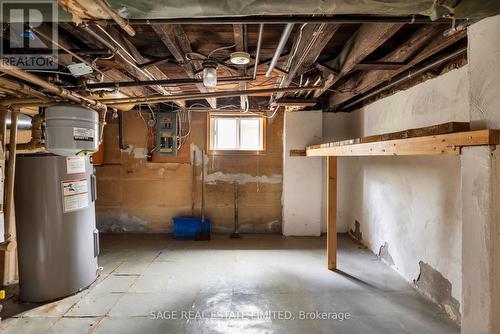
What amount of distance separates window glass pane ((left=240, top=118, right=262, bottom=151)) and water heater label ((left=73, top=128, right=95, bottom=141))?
2656 mm

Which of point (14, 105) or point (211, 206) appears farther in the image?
point (211, 206)

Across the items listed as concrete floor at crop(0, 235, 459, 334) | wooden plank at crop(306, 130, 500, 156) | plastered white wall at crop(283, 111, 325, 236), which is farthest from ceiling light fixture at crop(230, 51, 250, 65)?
plastered white wall at crop(283, 111, 325, 236)

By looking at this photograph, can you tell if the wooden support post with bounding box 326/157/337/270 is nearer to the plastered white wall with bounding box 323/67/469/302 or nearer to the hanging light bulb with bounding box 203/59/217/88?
the plastered white wall with bounding box 323/67/469/302

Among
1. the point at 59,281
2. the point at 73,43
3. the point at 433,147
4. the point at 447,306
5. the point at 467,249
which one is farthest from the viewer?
the point at 59,281

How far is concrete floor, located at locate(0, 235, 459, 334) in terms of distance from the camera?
209cm

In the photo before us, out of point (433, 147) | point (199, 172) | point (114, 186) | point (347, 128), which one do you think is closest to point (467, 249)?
point (433, 147)

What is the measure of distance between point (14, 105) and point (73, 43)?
70 cm

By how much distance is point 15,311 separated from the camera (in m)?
2.26

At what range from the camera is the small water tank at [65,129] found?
214 centimetres

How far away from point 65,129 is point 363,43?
91.6 inches

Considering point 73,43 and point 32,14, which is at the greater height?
point 73,43

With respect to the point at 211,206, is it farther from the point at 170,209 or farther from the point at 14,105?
the point at 14,105

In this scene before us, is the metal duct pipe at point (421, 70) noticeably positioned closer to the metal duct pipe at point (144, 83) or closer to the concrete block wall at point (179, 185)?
the metal duct pipe at point (144, 83)

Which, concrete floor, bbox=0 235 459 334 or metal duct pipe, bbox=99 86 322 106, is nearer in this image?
concrete floor, bbox=0 235 459 334
